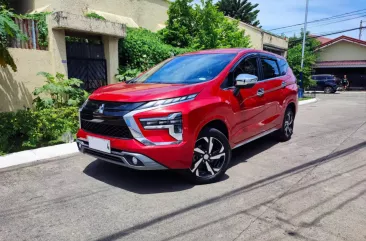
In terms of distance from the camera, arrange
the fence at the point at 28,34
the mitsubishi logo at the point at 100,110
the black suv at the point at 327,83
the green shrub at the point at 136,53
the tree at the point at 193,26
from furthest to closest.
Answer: the black suv at the point at 327,83 → the tree at the point at 193,26 → the green shrub at the point at 136,53 → the fence at the point at 28,34 → the mitsubishi logo at the point at 100,110

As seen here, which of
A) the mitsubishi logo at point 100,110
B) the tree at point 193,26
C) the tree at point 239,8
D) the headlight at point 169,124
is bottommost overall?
the headlight at point 169,124

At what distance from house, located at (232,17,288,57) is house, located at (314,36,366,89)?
10.3m

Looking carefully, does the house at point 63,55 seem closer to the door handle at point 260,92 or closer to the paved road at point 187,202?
the paved road at point 187,202

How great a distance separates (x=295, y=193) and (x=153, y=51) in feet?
23.0

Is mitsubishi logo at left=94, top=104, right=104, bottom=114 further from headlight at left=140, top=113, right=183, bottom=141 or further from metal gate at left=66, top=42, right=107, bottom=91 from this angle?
metal gate at left=66, top=42, right=107, bottom=91

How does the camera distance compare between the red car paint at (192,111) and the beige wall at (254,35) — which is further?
the beige wall at (254,35)

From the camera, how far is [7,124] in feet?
17.0

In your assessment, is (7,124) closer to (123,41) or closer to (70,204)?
(70,204)

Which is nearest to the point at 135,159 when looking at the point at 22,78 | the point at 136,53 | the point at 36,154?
the point at 36,154

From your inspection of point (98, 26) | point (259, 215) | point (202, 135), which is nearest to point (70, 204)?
point (202, 135)

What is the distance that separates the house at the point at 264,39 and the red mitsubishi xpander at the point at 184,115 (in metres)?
15.3

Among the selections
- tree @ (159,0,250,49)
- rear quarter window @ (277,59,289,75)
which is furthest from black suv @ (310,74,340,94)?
rear quarter window @ (277,59,289,75)

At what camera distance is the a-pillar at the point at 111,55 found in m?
8.09

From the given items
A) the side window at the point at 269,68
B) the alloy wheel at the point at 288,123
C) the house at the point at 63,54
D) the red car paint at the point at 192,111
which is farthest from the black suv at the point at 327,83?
the red car paint at the point at 192,111
